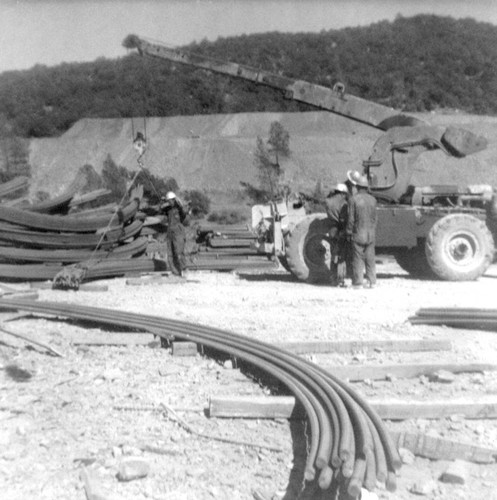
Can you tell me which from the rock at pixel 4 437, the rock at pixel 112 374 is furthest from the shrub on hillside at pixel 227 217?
the rock at pixel 4 437

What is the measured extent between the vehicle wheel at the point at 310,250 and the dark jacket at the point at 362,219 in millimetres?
920

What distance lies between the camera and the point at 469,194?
1445 cm

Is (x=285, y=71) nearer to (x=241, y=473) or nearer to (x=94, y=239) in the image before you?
(x=94, y=239)

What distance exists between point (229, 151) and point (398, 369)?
47.1m

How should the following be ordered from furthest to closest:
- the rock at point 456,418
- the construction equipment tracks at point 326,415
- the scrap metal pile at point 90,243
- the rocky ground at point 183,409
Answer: the scrap metal pile at point 90,243, the rock at point 456,418, the rocky ground at point 183,409, the construction equipment tracks at point 326,415

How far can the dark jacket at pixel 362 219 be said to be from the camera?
12.6 meters

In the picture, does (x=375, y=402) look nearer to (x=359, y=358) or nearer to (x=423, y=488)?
(x=423, y=488)

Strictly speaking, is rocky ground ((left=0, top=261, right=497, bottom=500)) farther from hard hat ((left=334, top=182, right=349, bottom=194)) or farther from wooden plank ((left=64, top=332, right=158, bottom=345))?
hard hat ((left=334, top=182, right=349, bottom=194))

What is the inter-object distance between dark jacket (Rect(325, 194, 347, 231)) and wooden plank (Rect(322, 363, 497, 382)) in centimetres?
633

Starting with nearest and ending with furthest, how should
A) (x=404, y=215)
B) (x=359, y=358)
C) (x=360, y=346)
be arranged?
1. (x=359, y=358)
2. (x=360, y=346)
3. (x=404, y=215)

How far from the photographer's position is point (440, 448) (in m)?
4.81

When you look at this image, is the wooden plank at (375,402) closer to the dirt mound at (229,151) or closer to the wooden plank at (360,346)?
the wooden plank at (360,346)

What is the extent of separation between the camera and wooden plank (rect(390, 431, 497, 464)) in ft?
15.6

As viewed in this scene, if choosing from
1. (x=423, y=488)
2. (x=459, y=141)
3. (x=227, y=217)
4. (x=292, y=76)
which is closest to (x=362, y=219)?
(x=459, y=141)
